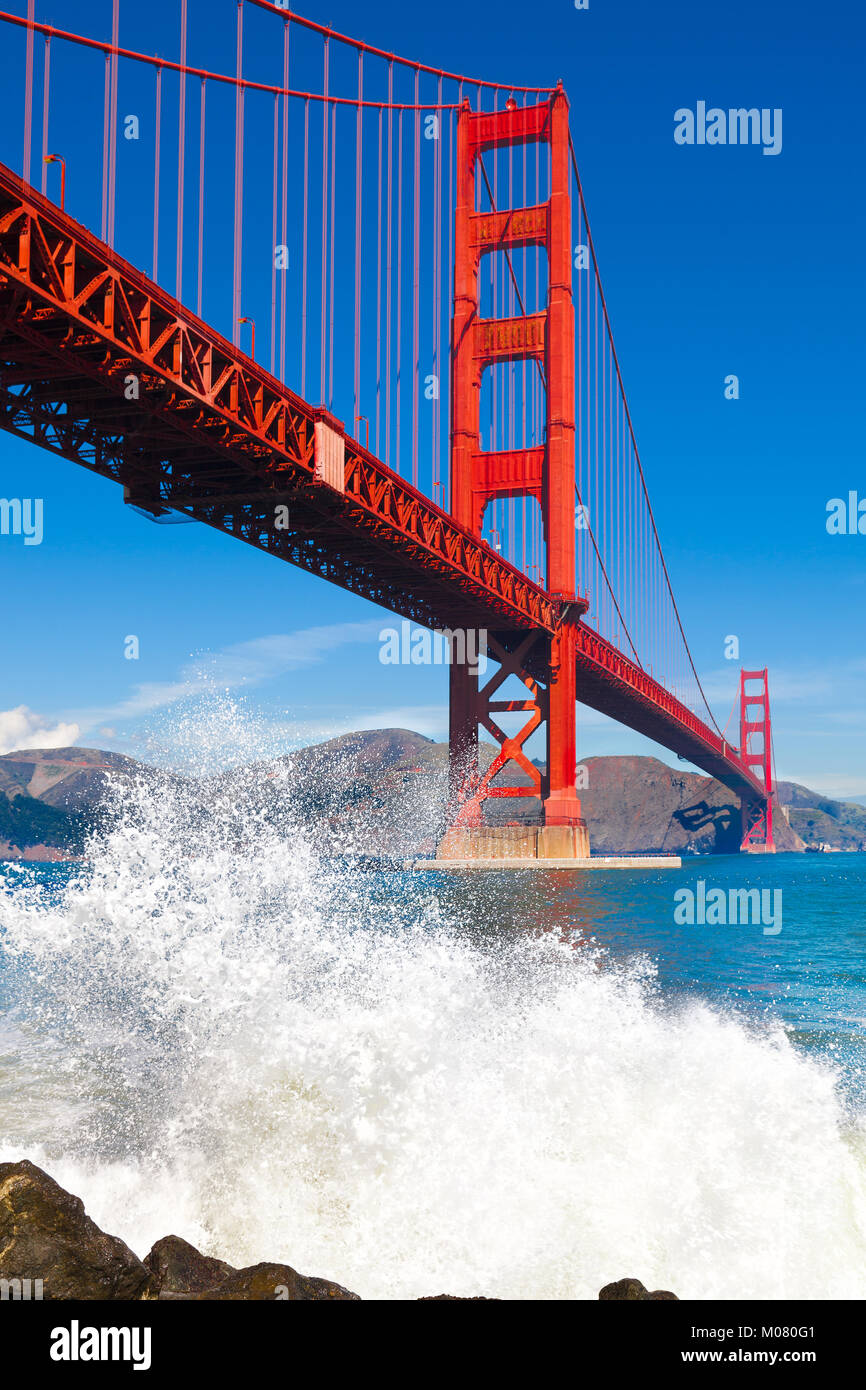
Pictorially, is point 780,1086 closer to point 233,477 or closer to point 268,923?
point 268,923

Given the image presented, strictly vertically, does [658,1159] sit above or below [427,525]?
below

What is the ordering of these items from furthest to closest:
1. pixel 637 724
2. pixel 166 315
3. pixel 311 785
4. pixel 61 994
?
pixel 311 785
pixel 637 724
pixel 166 315
pixel 61 994

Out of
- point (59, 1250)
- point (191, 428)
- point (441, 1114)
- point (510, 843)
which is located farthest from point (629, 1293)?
point (510, 843)

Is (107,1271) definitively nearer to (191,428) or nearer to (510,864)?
(191,428)

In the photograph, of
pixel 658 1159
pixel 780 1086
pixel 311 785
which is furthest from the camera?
pixel 311 785

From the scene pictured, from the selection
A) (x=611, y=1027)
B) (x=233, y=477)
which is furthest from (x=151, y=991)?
Result: (x=233, y=477)

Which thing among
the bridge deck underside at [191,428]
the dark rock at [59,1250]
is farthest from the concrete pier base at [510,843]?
the dark rock at [59,1250]

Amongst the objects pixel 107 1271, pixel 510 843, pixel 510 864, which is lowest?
pixel 510 864

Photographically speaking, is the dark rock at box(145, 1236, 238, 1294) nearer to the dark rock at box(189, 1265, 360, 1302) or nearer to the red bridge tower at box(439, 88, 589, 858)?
the dark rock at box(189, 1265, 360, 1302)
